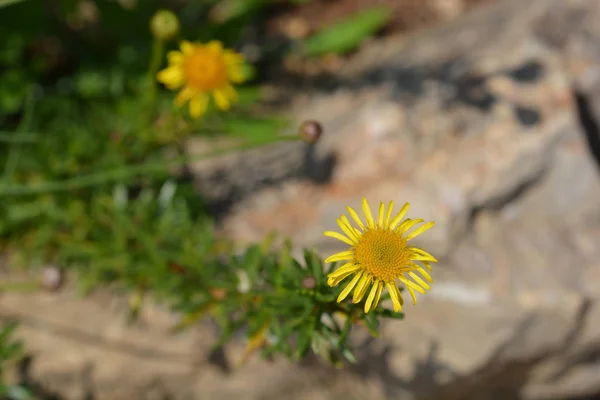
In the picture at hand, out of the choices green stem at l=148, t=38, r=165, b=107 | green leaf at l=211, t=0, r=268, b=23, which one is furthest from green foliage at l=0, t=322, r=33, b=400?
green leaf at l=211, t=0, r=268, b=23

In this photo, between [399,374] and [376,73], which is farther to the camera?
[376,73]

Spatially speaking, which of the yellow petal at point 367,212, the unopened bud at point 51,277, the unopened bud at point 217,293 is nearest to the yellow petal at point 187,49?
the unopened bud at point 217,293

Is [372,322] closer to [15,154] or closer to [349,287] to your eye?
[349,287]

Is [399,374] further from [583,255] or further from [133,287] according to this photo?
[133,287]

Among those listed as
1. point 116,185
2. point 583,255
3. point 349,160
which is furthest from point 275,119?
point 583,255

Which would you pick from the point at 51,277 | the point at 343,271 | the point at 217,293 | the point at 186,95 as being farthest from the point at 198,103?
the point at 343,271
